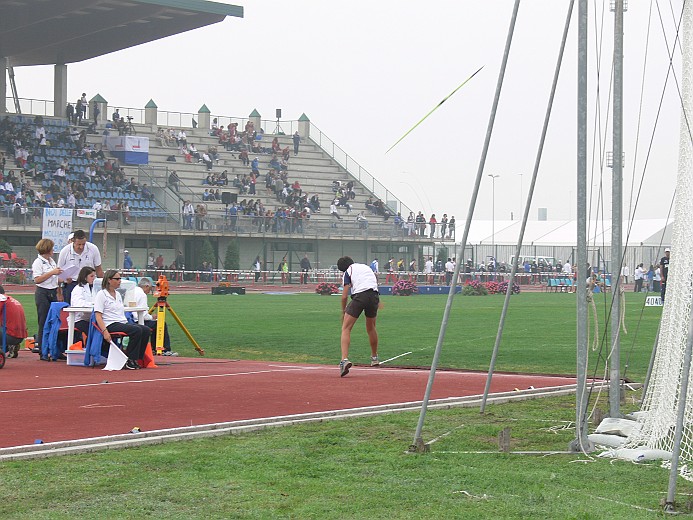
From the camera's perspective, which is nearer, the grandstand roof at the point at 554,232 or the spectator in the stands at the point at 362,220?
the spectator in the stands at the point at 362,220

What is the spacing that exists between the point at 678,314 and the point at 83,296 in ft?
31.8

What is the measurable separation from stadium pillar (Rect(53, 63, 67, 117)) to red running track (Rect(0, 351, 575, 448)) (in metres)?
44.9

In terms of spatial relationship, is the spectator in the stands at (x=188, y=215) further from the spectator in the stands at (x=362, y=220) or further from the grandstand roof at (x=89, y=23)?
the spectator in the stands at (x=362, y=220)

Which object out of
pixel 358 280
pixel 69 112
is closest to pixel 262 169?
pixel 69 112

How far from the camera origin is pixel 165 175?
60156mm

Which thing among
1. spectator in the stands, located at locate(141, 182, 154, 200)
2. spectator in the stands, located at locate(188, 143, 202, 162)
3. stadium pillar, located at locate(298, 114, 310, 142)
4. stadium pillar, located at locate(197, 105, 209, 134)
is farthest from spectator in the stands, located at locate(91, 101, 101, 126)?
stadium pillar, located at locate(298, 114, 310, 142)

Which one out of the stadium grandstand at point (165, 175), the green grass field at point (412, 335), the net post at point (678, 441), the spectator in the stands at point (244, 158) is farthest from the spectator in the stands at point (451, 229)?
the net post at point (678, 441)

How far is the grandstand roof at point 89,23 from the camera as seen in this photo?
5172 cm

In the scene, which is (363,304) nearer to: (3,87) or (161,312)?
(161,312)

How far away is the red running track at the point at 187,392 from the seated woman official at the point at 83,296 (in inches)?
24.8

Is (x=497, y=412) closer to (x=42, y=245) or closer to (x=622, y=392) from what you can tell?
(x=622, y=392)

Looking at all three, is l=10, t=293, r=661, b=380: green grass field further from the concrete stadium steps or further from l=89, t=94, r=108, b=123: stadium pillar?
l=89, t=94, r=108, b=123: stadium pillar

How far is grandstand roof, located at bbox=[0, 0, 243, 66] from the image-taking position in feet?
170

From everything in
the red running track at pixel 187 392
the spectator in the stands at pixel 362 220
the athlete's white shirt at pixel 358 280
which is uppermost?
the spectator in the stands at pixel 362 220
